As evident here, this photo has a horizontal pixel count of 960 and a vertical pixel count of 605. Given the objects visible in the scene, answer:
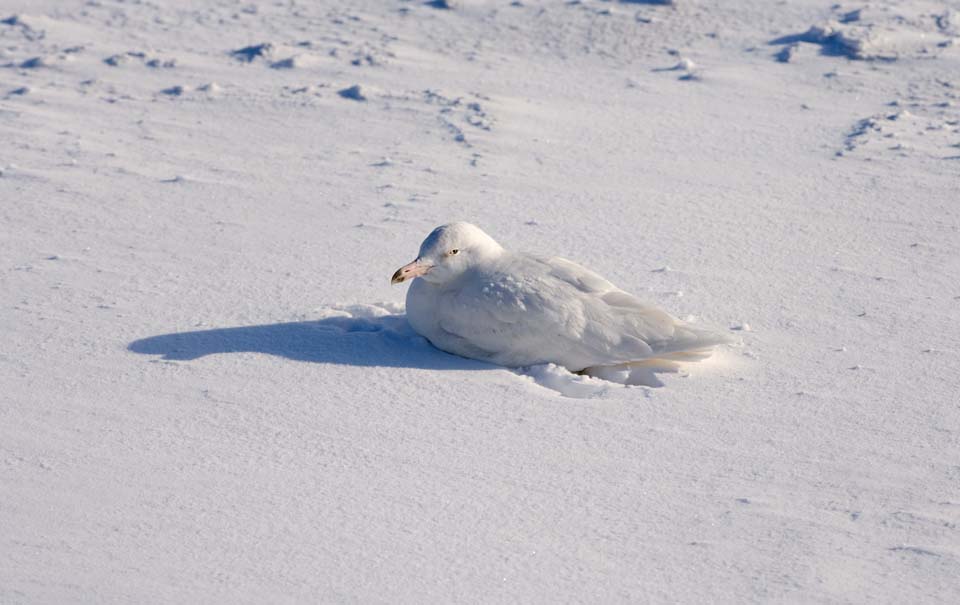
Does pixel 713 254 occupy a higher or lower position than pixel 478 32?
lower

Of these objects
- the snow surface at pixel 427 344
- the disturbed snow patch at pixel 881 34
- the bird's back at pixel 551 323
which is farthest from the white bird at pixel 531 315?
the disturbed snow patch at pixel 881 34

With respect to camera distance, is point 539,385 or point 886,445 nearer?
point 886,445

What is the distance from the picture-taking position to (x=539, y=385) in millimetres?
4445

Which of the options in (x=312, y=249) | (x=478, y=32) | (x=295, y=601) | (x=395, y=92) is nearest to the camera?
(x=295, y=601)

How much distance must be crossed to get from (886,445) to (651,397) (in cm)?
77

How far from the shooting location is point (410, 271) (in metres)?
4.54

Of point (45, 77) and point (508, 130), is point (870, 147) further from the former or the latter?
point (45, 77)

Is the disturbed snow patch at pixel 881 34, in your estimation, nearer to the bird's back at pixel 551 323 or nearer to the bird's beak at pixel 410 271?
the bird's back at pixel 551 323

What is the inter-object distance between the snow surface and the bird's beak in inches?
11.4

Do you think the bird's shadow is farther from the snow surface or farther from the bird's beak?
the bird's beak

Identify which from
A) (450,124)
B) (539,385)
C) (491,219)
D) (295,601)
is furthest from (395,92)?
(295,601)

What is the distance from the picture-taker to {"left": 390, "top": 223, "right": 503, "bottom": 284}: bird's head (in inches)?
181

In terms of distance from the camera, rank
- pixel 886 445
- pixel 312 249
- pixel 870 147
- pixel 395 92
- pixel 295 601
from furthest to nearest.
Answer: pixel 395 92 → pixel 870 147 → pixel 312 249 → pixel 886 445 → pixel 295 601

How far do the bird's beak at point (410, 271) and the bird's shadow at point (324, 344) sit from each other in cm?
28
